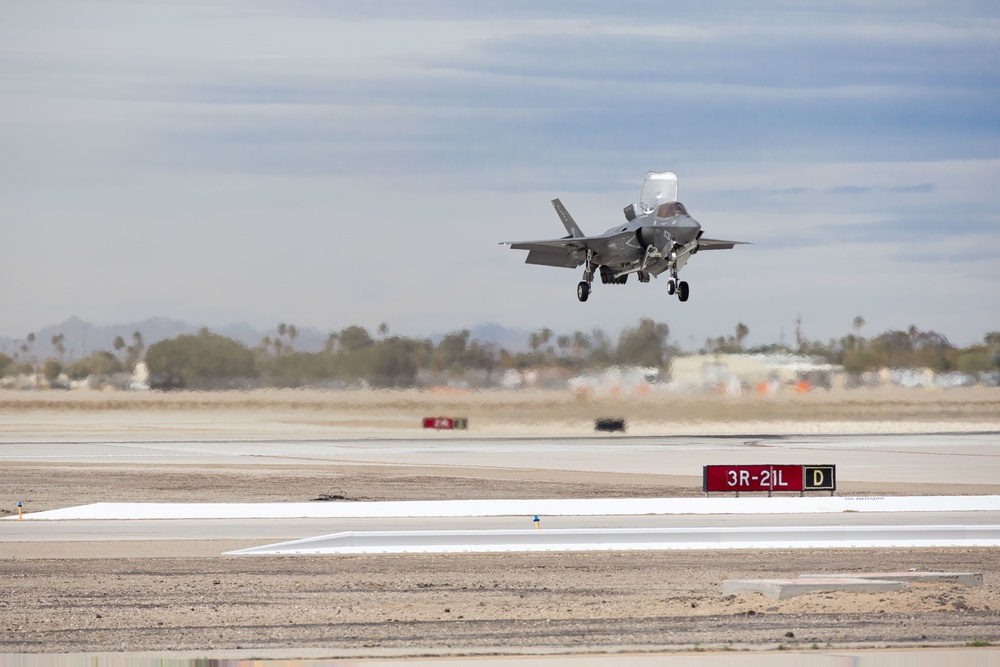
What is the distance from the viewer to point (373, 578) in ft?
63.5

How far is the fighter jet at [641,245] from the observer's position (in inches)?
1476

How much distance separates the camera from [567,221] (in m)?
47.1

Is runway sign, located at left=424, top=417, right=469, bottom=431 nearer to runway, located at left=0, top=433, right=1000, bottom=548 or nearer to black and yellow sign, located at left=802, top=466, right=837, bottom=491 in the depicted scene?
runway, located at left=0, top=433, right=1000, bottom=548

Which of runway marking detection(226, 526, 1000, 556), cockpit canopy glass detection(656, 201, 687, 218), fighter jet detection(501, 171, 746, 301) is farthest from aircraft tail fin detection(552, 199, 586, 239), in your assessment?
runway marking detection(226, 526, 1000, 556)

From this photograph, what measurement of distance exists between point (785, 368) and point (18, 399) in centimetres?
4533

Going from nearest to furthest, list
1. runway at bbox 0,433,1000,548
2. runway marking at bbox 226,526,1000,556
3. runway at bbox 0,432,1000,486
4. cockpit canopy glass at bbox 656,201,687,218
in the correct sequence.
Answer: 1. runway marking at bbox 226,526,1000,556
2. runway at bbox 0,433,1000,548
3. cockpit canopy glass at bbox 656,201,687,218
4. runway at bbox 0,432,1000,486

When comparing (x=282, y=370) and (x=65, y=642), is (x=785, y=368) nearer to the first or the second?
(x=282, y=370)

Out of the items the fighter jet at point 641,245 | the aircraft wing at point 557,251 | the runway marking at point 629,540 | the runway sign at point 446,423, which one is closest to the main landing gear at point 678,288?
the fighter jet at point 641,245

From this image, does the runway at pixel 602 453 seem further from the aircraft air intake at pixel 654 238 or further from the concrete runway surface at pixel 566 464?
the aircraft air intake at pixel 654 238

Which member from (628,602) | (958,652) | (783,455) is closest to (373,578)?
(628,602)

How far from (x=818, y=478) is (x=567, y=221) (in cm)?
1877

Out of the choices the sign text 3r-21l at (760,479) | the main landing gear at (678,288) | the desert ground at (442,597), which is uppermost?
the main landing gear at (678,288)

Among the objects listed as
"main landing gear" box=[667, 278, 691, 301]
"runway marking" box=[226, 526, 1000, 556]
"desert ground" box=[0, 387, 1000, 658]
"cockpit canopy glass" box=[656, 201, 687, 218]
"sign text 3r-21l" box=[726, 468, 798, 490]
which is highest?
"cockpit canopy glass" box=[656, 201, 687, 218]

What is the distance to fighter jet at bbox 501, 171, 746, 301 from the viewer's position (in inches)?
1476
